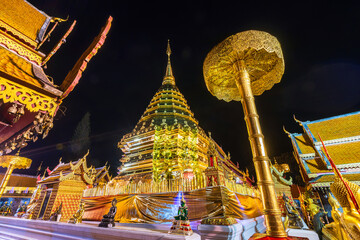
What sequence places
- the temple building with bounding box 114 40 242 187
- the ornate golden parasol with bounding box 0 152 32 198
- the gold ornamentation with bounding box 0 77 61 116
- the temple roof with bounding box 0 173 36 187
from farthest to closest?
1. the temple roof with bounding box 0 173 36 187
2. the ornate golden parasol with bounding box 0 152 32 198
3. the temple building with bounding box 114 40 242 187
4. the gold ornamentation with bounding box 0 77 61 116

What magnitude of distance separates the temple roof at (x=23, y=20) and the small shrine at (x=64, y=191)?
6183 millimetres

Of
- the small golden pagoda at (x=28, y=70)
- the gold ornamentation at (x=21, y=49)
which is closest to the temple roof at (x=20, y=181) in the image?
the small golden pagoda at (x=28, y=70)

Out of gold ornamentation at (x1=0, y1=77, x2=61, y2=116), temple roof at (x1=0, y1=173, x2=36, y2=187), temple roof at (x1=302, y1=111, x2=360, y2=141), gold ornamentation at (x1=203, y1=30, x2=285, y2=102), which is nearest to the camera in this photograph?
gold ornamentation at (x1=0, y1=77, x2=61, y2=116)

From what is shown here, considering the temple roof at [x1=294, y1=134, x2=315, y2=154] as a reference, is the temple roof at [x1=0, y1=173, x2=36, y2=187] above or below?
below

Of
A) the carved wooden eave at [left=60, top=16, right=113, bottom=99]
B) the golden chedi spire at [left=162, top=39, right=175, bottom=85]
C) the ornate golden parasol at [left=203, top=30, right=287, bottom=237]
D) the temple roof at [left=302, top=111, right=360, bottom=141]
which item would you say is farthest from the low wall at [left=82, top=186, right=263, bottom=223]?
the golden chedi spire at [left=162, top=39, right=175, bottom=85]

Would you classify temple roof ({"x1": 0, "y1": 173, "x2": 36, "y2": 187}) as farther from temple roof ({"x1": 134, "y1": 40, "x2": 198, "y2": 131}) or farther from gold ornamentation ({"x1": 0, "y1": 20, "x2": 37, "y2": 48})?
gold ornamentation ({"x1": 0, "y1": 20, "x2": 37, "y2": 48})

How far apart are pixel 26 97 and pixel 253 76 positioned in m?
4.71

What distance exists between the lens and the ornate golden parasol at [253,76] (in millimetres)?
2174

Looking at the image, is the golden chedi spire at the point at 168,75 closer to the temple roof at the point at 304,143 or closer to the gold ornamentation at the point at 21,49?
the temple roof at the point at 304,143

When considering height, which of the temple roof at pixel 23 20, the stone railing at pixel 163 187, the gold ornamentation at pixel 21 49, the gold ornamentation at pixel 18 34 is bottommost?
the stone railing at pixel 163 187

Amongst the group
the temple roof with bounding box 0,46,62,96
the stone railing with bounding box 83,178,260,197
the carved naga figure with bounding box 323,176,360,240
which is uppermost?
the temple roof with bounding box 0,46,62,96

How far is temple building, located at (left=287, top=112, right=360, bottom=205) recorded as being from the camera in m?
9.79

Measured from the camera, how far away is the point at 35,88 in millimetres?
2297

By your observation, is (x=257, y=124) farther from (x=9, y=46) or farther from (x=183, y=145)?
(x=183, y=145)
